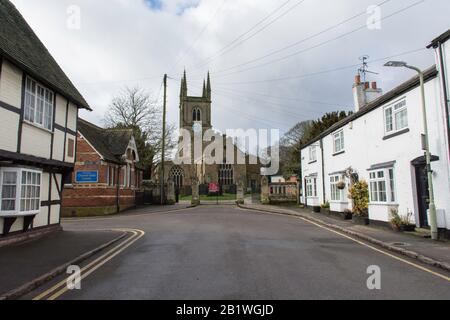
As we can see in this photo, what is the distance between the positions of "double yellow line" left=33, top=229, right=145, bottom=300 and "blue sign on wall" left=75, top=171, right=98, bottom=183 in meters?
13.4

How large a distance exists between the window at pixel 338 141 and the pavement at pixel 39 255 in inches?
557

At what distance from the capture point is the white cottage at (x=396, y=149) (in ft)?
36.1

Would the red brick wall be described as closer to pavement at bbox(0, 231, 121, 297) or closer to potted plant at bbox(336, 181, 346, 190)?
pavement at bbox(0, 231, 121, 297)

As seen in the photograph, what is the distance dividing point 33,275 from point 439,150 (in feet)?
40.6

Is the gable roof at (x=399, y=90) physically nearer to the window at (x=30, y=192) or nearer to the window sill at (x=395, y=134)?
the window sill at (x=395, y=134)

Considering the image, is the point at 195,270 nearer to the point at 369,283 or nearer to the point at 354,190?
the point at 369,283

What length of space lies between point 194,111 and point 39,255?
65.1 metres

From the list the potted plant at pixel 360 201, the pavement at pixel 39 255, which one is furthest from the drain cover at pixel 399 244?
the pavement at pixel 39 255

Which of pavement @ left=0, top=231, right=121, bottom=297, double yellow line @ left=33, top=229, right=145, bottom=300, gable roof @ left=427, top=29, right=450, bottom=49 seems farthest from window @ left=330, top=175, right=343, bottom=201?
pavement @ left=0, top=231, right=121, bottom=297

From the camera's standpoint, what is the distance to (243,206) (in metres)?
31.1

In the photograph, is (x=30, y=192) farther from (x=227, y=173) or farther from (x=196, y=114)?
(x=196, y=114)

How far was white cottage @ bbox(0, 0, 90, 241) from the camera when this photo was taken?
9898mm

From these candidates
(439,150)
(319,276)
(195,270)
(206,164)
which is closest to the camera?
(319,276)
